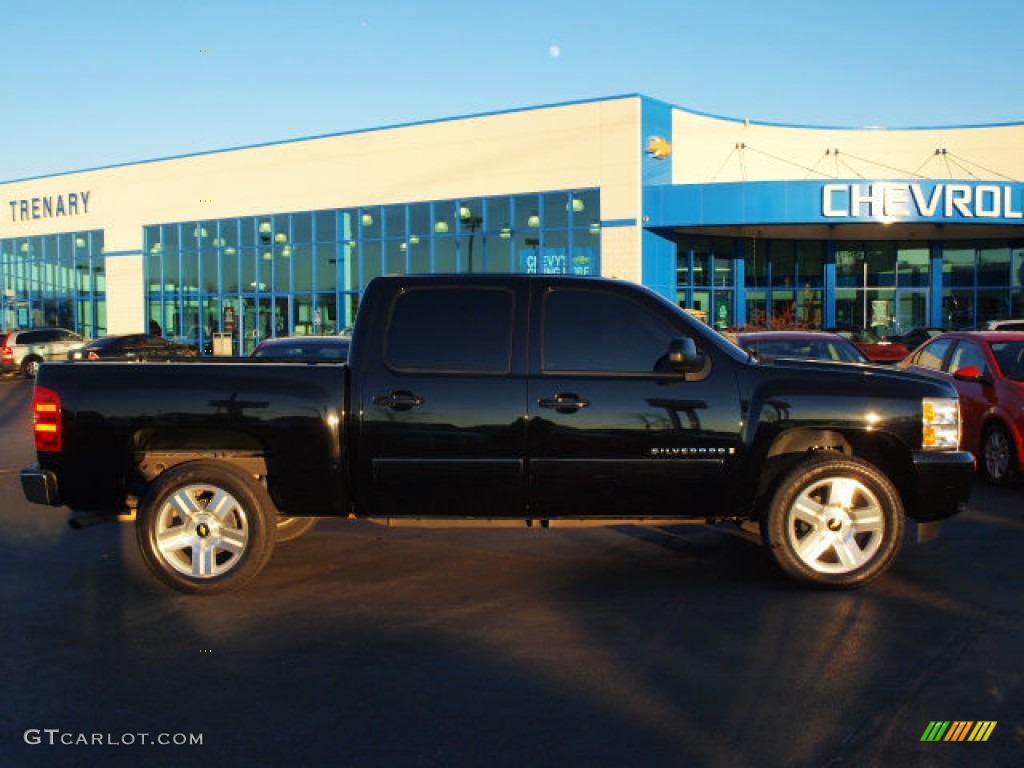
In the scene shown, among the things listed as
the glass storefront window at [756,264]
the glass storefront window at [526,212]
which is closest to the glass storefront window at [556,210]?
the glass storefront window at [526,212]

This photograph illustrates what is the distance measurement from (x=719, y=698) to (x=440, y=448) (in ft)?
7.49

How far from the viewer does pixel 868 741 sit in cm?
388

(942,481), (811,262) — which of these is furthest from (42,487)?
(811,262)

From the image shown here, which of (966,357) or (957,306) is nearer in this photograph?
(966,357)

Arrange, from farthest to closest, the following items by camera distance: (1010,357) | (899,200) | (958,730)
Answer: (899,200), (1010,357), (958,730)

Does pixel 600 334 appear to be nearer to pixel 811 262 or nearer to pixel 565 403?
pixel 565 403

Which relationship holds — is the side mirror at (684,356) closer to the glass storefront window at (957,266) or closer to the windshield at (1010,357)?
the windshield at (1010,357)

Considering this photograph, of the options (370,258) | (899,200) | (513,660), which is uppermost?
(899,200)

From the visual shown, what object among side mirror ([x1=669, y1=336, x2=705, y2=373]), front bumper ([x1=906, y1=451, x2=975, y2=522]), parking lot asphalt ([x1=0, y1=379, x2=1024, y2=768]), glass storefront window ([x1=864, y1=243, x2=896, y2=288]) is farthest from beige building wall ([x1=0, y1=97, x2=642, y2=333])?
side mirror ([x1=669, y1=336, x2=705, y2=373])

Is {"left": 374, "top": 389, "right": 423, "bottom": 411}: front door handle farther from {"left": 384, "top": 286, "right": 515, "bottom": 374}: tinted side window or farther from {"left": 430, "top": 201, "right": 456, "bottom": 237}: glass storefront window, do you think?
{"left": 430, "top": 201, "right": 456, "bottom": 237}: glass storefront window

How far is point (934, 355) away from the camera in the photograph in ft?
38.5

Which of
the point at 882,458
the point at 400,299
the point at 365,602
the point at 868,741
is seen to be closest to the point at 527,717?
the point at 868,741

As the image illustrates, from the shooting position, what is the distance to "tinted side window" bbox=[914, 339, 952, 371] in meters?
11.4

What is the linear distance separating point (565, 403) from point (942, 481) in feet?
7.76
